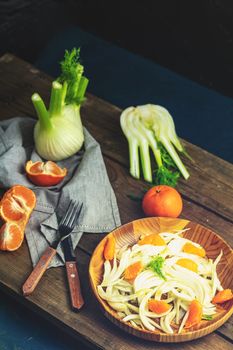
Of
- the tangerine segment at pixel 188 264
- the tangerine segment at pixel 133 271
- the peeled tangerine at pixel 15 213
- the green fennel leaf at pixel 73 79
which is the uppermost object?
the green fennel leaf at pixel 73 79

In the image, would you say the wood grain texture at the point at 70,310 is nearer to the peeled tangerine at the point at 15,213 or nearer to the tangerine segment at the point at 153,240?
the peeled tangerine at the point at 15,213

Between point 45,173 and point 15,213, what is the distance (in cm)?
24

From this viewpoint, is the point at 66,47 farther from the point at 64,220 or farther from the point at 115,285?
the point at 115,285

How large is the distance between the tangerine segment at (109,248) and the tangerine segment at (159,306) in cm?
27

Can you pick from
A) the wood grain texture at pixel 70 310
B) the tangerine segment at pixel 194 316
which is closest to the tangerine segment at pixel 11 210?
the wood grain texture at pixel 70 310

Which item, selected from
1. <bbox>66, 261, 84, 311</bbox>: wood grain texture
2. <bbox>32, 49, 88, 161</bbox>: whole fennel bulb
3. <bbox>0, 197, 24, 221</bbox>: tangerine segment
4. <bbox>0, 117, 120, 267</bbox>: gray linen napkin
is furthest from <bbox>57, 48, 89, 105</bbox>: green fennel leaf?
<bbox>66, 261, 84, 311</bbox>: wood grain texture

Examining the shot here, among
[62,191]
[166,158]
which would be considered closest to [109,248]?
[62,191]

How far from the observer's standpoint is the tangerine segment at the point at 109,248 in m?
2.50

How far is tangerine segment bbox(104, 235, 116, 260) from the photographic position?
2.50m

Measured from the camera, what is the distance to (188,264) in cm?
242

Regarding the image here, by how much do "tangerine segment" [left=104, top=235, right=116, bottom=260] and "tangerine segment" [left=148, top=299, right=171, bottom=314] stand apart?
0.27 meters

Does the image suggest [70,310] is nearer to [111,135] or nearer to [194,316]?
[194,316]

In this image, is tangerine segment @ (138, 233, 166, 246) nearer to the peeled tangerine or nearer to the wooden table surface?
the wooden table surface

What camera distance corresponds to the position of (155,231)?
2.63 m
